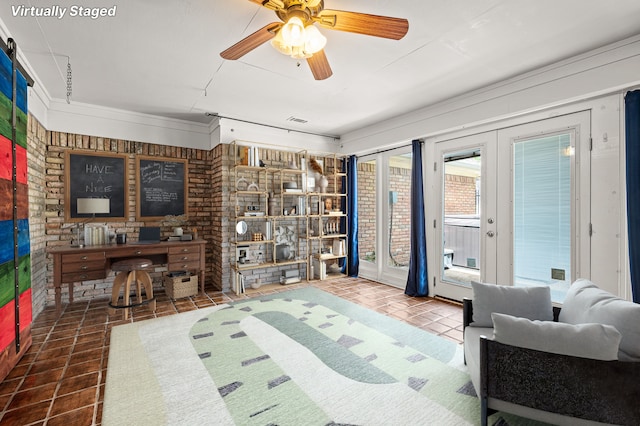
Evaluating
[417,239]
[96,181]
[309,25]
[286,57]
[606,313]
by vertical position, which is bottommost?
[606,313]

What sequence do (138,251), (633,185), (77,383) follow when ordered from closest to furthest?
(77,383)
(633,185)
(138,251)

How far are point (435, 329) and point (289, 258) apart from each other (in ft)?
8.88

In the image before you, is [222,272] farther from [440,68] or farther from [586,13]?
[586,13]

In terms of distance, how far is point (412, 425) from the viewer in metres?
1.71

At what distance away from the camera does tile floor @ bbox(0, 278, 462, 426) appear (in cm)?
190

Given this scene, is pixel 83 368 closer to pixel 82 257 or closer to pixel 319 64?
pixel 82 257

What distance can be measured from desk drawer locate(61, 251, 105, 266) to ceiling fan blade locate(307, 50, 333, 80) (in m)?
3.24

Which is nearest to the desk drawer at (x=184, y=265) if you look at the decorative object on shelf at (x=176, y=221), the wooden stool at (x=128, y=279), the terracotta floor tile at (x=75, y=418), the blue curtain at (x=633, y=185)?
the wooden stool at (x=128, y=279)

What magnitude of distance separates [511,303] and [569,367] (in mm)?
667

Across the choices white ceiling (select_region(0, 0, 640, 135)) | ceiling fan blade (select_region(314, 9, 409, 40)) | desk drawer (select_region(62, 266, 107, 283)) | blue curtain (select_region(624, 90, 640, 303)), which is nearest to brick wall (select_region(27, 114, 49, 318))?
desk drawer (select_region(62, 266, 107, 283))

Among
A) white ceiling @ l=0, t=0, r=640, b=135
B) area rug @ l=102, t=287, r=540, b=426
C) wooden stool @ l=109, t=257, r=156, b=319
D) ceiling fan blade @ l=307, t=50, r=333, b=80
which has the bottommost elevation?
area rug @ l=102, t=287, r=540, b=426

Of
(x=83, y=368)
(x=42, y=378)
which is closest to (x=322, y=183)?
(x=83, y=368)

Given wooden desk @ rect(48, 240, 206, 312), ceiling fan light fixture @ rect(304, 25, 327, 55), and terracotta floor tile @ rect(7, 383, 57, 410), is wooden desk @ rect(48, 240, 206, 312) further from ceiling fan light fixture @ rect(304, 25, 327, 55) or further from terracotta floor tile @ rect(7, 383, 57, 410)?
ceiling fan light fixture @ rect(304, 25, 327, 55)

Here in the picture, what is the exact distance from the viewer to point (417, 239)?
173 inches
